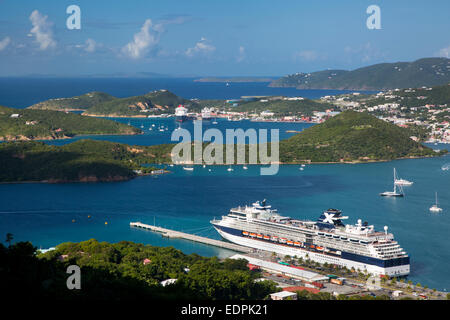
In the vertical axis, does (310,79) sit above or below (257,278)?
above

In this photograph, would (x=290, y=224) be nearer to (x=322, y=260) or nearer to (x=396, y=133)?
(x=322, y=260)

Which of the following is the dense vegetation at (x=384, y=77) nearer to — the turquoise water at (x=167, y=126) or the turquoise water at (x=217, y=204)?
the turquoise water at (x=167, y=126)

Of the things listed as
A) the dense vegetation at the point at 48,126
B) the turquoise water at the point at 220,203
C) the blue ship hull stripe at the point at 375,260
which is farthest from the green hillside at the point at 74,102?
the blue ship hull stripe at the point at 375,260

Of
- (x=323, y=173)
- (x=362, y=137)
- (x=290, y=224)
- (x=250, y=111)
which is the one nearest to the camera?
(x=290, y=224)

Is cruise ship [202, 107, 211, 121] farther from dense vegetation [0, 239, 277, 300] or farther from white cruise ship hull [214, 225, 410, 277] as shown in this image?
dense vegetation [0, 239, 277, 300]
